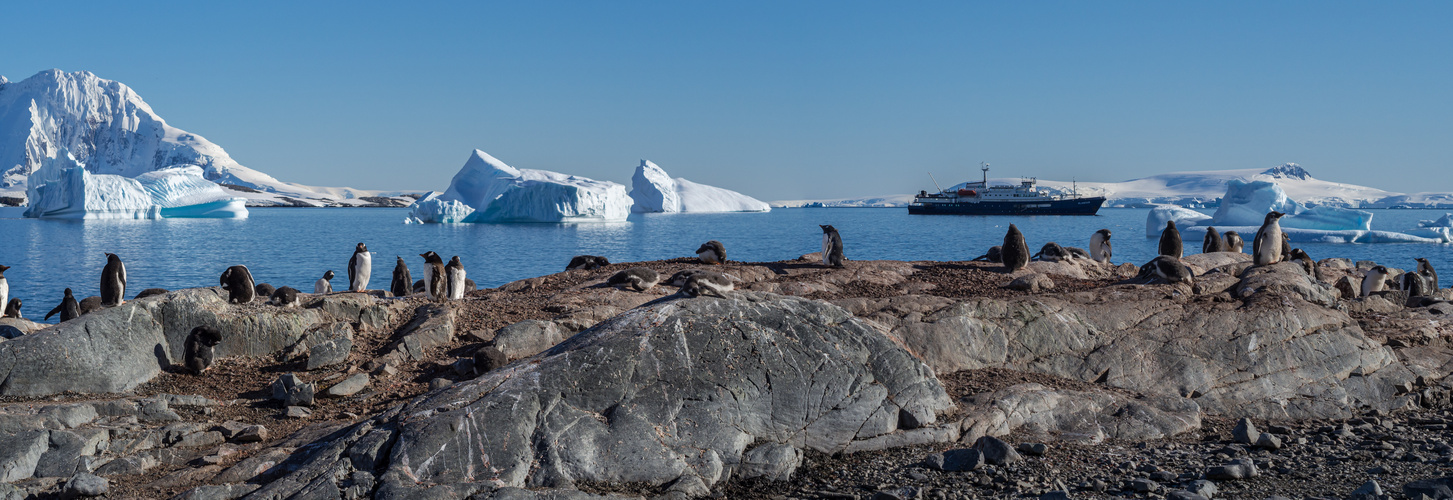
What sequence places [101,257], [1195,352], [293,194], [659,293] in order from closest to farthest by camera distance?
[1195,352]
[659,293]
[101,257]
[293,194]

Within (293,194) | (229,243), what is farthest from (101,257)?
(293,194)

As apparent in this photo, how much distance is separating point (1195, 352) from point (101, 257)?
51950 millimetres

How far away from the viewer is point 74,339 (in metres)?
9.30

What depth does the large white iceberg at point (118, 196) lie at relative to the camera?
7831 cm

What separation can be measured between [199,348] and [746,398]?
6384 mm

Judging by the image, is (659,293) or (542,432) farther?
(659,293)

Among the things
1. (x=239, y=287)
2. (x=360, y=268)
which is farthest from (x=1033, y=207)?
(x=239, y=287)

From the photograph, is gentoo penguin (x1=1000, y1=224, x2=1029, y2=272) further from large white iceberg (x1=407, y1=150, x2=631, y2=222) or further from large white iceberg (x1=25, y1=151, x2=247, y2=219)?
large white iceberg (x1=25, y1=151, x2=247, y2=219)

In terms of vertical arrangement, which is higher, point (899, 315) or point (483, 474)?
point (899, 315)

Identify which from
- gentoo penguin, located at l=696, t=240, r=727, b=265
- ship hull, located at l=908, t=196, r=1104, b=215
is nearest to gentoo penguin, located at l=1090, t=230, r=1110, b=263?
gentoo penguin, located at l=696, t=240, r=727, b=265

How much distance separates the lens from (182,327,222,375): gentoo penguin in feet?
31.9

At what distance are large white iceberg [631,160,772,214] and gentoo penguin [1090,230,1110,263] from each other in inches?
3602

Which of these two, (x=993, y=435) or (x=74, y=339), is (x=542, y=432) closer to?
(x=993, y=435)

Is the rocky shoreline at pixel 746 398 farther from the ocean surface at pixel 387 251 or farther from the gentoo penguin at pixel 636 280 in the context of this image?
the ocean surface at pixel 387 251
